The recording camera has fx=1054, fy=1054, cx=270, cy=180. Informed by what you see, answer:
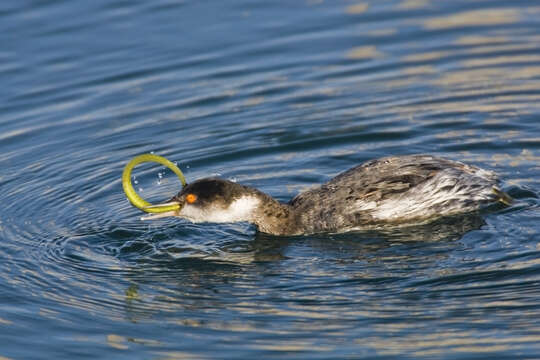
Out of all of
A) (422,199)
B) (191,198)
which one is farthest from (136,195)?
(422,199)

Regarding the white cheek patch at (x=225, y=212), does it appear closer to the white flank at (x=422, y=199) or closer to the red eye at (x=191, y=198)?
the red eye at (x=191, y=198)

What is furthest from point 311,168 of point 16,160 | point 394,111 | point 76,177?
Answer: point 16,160

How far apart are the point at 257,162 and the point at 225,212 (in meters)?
2.43

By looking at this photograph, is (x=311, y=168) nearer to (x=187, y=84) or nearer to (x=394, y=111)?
(x=394, y=111)

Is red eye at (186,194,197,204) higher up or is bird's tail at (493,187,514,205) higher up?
red eye at (186,194,197,204)

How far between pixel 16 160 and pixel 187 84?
3258 millimetres

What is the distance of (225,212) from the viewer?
11.8 meters

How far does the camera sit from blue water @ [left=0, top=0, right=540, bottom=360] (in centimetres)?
961

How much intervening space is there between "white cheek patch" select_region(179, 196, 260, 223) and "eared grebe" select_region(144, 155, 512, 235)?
0.04 ft

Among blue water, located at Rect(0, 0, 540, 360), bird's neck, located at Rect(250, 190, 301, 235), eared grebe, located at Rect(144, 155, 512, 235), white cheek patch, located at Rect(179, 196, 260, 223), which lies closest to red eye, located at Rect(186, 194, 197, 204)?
white cheek patch, located at Rect(179, 196, 260, 223)

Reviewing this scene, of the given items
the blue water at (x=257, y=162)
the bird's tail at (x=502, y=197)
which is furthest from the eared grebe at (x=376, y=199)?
the blue water at (x=257, y=162)

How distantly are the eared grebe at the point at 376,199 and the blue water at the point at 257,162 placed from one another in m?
0.21

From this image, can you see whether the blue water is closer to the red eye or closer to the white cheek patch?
the white cheek patch

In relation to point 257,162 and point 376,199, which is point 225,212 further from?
point 257,162
